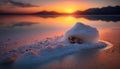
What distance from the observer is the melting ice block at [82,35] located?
4.87 meters

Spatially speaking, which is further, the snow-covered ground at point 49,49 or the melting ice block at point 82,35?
the melting ice block at point 82,35

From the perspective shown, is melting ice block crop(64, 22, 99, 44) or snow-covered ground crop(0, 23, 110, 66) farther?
melting ice block crop(64, 22, 99, 44)

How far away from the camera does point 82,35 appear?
4.87 meters

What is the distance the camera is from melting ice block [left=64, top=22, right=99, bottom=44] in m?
4.87

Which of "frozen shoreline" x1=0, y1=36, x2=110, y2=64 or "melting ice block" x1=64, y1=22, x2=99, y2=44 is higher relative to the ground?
"melting ice block" x1=64, y1=22, x2=99, y2=44

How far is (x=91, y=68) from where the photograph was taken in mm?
3727

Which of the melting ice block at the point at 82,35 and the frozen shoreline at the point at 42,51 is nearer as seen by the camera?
the frozen shoreline at the point at 42,51

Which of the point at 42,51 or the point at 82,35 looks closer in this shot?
the point at 42,51

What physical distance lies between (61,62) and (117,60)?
773 millimetres

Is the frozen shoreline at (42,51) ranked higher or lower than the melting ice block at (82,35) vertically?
lower

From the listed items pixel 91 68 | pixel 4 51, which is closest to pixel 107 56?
pixel 91 68

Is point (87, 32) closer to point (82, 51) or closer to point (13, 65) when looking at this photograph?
point (82, 51)

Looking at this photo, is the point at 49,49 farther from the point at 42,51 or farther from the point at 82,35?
the point at 82,35

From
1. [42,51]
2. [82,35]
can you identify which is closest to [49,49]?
[42,51]
